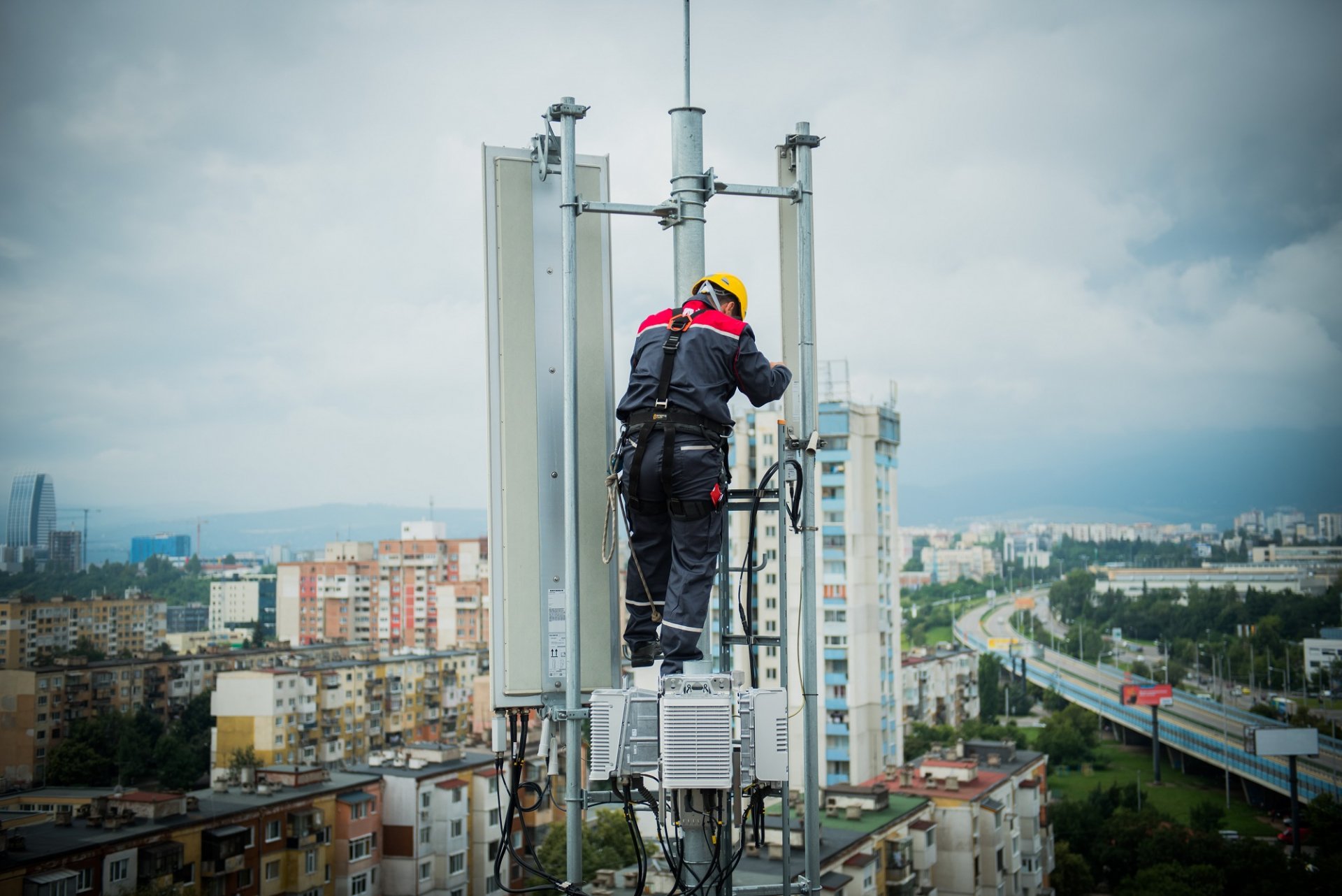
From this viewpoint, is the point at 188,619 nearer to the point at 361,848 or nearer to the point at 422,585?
the point at 422,585

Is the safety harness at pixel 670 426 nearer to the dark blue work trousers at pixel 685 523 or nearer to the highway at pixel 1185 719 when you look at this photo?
the dark blue work trousers at pixel 685 523

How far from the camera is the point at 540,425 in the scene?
397 cm

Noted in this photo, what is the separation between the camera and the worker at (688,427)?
3549 millimetres

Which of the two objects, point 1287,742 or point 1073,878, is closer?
point 1073,878

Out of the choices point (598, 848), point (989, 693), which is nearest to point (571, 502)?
point (598, 848)

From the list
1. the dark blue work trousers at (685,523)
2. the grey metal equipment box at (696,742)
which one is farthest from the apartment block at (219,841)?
the grey metal equipment box at (696,742)

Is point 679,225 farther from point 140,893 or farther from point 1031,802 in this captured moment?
point 1031,802

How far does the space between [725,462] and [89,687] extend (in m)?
31.0

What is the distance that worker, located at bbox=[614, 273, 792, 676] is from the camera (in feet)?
11.6

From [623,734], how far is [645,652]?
49 centimetres

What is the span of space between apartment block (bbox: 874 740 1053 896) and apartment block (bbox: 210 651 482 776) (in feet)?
45.8

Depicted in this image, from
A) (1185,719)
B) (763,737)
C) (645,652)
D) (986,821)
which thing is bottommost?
(1185,719)

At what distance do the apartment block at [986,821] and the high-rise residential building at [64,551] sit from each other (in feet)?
95.9

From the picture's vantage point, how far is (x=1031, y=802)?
24.2 meters
